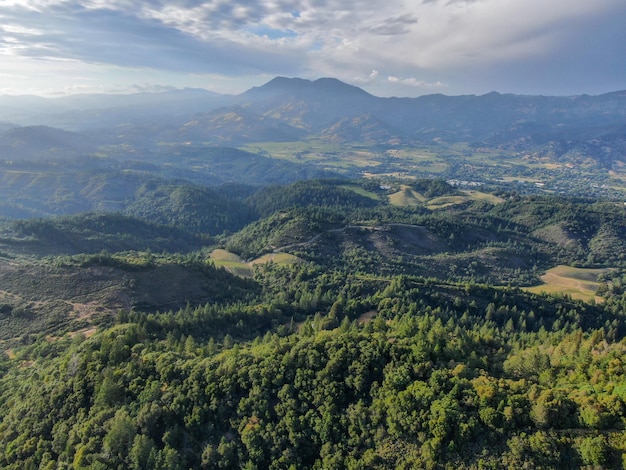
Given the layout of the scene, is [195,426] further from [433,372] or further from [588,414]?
[588,414]

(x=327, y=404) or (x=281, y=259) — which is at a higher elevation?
(x=327, y=404)

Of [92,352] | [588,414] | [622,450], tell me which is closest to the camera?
[622,450]

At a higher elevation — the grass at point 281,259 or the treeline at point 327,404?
the treeline at point 327,404

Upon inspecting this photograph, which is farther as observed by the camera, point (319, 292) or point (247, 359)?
point (319, 292)

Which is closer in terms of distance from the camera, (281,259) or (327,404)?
(327,404)

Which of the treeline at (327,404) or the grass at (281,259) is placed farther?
the grass at (281,259)

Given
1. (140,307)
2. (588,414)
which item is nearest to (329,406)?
(588,414)

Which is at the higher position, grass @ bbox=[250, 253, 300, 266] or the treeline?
the treeline

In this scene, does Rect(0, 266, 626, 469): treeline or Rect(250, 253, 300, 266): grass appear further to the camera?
Rect(250, 253, 300, 266): grass

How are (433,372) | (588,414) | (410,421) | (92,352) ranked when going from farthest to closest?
(92,352)
(433,372)
(410,421)
(588,414)

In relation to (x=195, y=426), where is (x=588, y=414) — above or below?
above

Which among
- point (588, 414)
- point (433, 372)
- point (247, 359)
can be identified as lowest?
point (247, 359)
